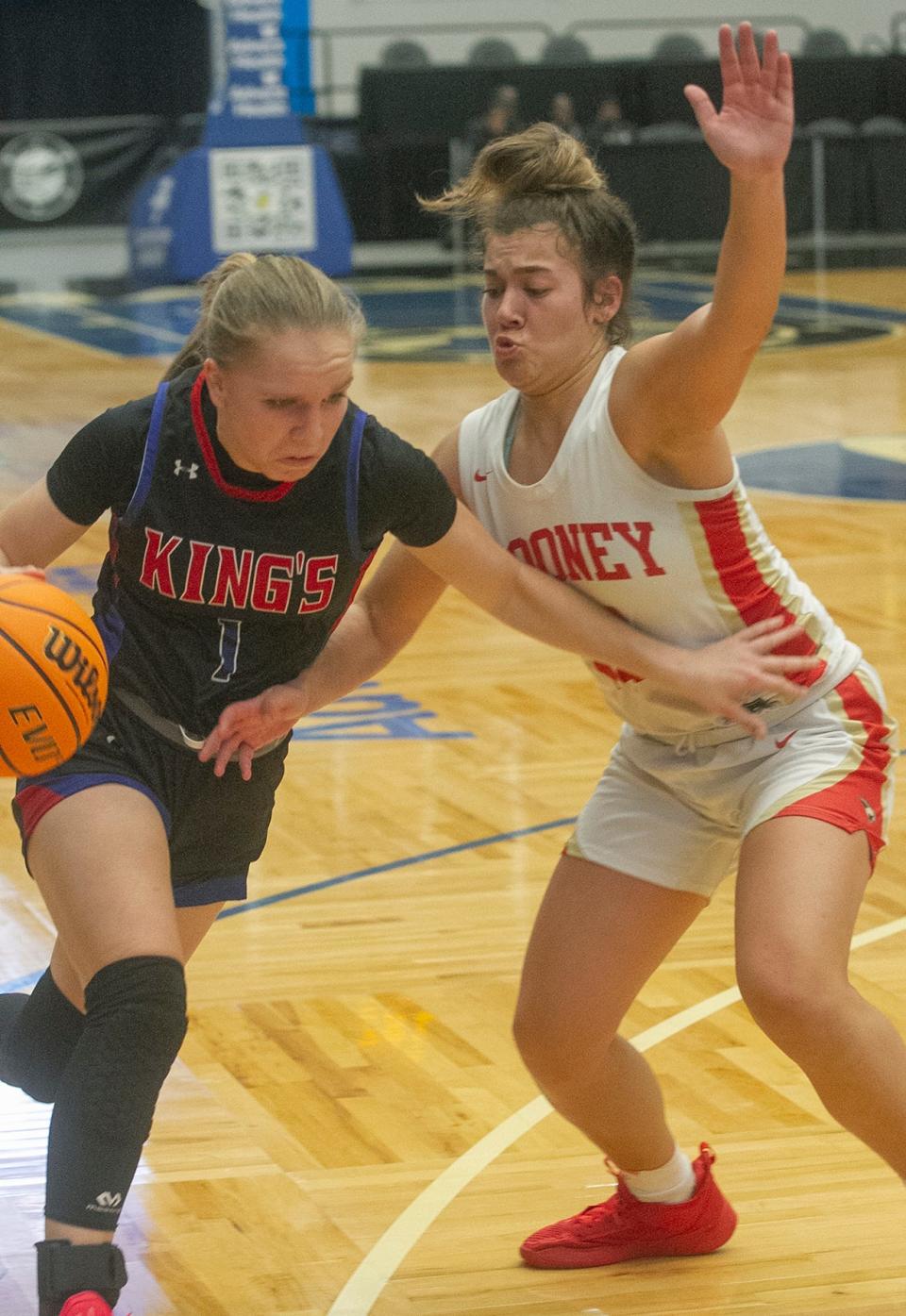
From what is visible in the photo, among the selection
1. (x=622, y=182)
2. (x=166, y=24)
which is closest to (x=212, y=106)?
(x=622, y=182)

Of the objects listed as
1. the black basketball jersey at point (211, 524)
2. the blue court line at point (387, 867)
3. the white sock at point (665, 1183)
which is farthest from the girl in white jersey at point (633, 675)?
the blue court line at point (387, 867)

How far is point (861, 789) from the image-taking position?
294 cm

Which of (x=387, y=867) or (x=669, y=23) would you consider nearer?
(x=387, y=867)

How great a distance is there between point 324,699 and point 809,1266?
1117mm

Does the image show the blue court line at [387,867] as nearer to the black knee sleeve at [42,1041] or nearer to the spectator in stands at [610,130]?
the black knee sleeve at [42,1041]

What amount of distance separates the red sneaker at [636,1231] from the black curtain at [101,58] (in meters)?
25.3

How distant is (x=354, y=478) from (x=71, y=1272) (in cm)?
109

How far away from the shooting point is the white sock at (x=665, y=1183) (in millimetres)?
3199

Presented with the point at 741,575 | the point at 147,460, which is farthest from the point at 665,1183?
the point at 147,460

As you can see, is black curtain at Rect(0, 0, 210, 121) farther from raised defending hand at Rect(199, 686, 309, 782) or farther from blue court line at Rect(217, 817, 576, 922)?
raised defending hand at Rect(199, 686, 309, 782)

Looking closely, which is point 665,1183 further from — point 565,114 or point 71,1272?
point 565,114

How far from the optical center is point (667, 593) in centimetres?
303

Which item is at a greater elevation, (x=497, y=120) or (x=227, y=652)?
(x=227, y=652)

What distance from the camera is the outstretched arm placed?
2.73 meters
